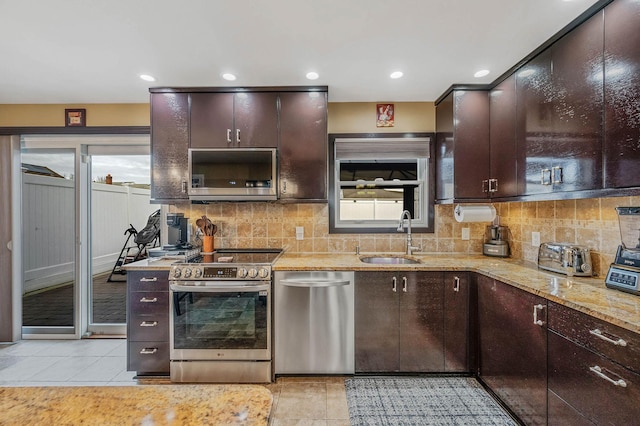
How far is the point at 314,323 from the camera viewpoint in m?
2.38

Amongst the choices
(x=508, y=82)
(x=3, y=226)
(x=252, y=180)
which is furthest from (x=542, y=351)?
(x=3, y=226)

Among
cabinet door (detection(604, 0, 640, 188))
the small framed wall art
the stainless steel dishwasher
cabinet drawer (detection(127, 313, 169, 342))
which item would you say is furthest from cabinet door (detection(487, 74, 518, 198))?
the small framed wall art

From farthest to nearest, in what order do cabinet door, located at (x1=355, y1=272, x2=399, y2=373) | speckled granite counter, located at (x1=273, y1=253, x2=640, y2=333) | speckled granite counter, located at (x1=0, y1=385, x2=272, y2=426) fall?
cabinet door, located at (x1=355, y1=272, x2=399, y2=373) < speckled granite counter, located at (x1=273, y1=253, x2=640, y2=333) < speckled granite counter, located at (x1=0, y1=385, x2=272, y2=426)

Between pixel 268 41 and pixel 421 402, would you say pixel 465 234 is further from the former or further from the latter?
pixel 268 41

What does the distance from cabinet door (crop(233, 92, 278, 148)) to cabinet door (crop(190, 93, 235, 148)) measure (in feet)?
0.27

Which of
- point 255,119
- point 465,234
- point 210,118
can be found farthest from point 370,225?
point 210,118

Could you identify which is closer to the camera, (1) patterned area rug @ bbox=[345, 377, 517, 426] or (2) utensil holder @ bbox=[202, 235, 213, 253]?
(1) patterned area rug @ bbox=[345, 377, 517, 426]

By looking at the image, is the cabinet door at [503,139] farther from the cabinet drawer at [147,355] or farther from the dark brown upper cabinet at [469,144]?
the cabinet drawer at [147,355]

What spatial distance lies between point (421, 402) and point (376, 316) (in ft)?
2.11

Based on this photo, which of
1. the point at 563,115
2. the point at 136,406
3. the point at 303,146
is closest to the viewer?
the point at 136,406

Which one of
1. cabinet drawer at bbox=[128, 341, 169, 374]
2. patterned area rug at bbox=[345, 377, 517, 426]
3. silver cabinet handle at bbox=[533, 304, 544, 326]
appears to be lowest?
patterned area rug at bbox=[345, 377, 517, 426]

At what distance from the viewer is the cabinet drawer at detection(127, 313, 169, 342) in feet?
7.76

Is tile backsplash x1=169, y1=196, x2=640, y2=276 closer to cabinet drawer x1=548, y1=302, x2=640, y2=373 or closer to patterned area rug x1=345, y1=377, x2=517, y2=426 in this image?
patterned area rug x1=345, y1=377, x2=517, y2=426

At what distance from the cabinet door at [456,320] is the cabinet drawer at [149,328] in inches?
88.4
